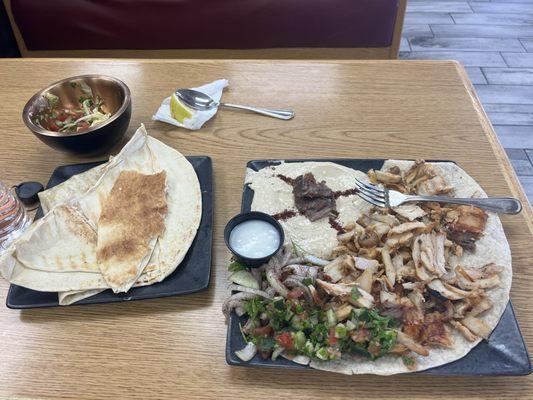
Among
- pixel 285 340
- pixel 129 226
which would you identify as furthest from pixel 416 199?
pixel 129 226

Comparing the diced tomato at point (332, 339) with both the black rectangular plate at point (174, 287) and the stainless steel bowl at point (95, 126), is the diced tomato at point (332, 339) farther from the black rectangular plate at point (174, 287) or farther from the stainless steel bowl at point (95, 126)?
the stainless steel bowl at point (95, 126)

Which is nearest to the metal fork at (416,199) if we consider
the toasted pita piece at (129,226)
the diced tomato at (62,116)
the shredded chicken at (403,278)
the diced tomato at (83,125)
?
the shredded chicken at (403,278)

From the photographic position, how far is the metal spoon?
2045mm

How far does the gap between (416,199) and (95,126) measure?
130 cm

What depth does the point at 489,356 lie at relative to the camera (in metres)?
1.20

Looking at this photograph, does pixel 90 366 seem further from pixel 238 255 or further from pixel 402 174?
pixel 402 174

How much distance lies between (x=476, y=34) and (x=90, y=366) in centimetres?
493

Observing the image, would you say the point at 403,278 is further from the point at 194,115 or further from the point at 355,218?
the point at 194,115

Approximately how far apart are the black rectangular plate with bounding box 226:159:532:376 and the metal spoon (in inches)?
42.8

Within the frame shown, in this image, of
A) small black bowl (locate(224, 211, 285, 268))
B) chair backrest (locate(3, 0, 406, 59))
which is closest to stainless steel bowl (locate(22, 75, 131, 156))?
small black bowl (locate(224, 211, 285, 268))

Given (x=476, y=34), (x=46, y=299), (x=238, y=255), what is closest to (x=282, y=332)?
(x=238, y=255)

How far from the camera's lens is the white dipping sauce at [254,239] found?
1401 mm

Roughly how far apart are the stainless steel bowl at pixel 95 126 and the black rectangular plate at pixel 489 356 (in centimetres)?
97

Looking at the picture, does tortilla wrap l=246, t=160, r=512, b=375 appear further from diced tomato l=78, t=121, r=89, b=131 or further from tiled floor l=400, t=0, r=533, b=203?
tiled floor l=400, t=0, r=533, b=203
